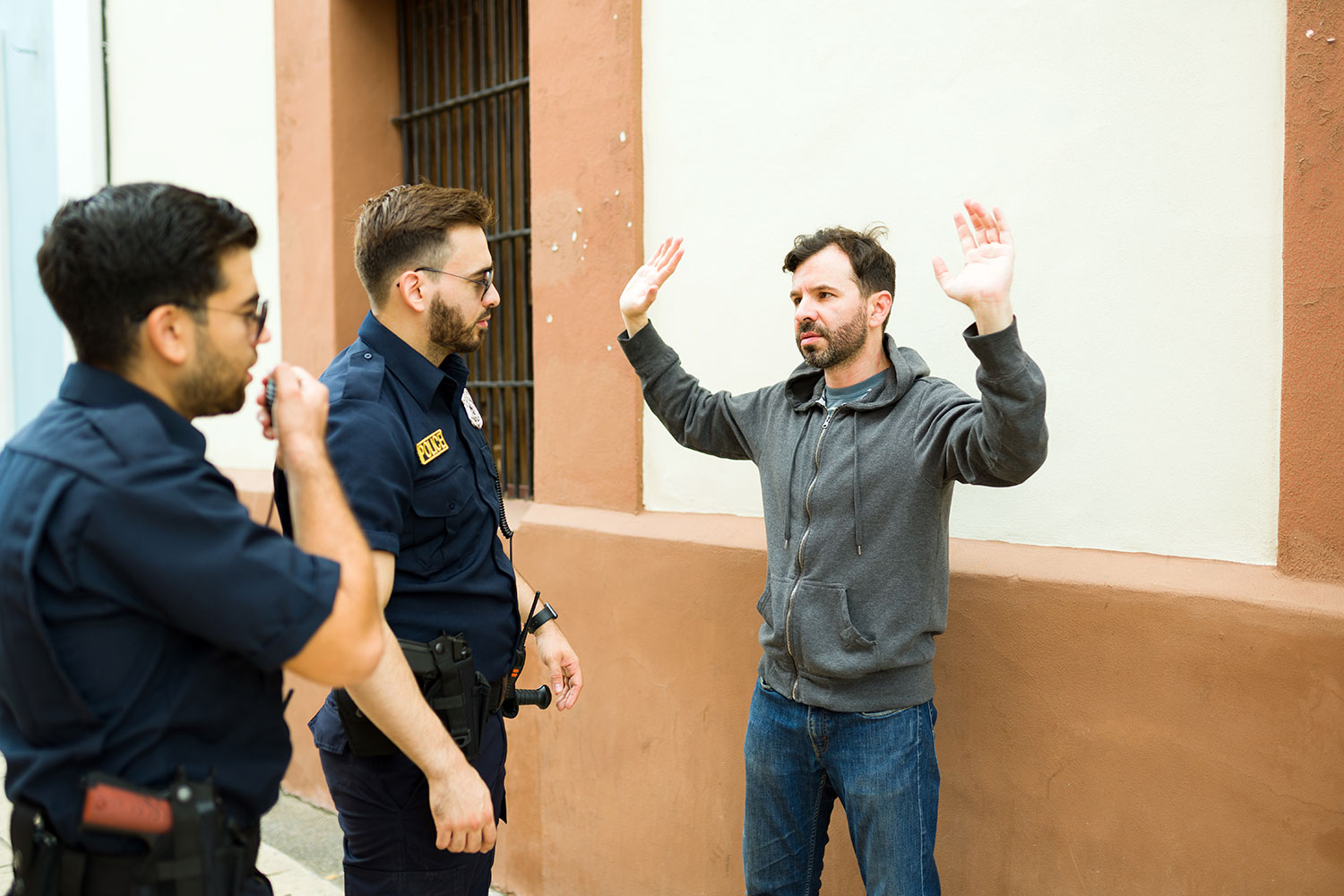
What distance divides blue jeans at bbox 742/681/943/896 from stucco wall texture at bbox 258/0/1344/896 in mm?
319

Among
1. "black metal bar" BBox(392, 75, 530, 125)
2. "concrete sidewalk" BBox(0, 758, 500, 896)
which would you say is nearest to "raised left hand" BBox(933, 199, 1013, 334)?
"black metal bar" BBox(392, 75, 530, 125)

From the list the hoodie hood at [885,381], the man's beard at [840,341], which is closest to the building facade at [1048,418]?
the hoodie hood at [885,381]

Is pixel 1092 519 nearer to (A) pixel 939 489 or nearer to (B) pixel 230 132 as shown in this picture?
(A) pixel 939 489

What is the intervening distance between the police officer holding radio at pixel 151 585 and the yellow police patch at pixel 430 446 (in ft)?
2.06

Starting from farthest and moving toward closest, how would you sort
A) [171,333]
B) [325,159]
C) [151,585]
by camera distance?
[325,159]
[171,333]
[151,585]

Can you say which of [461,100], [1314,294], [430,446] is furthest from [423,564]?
[461,100]

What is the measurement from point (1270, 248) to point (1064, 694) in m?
1.09

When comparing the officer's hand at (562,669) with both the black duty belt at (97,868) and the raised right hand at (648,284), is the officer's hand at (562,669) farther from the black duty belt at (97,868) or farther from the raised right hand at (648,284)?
the black duty belt at (97,868)

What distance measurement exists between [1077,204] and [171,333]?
205cm

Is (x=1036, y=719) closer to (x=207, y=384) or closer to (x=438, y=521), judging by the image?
(x=438, y=521)

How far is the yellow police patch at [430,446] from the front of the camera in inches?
88.6

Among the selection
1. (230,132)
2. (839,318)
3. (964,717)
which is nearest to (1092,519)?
(964,717)

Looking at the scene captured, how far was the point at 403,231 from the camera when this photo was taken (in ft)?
7.88

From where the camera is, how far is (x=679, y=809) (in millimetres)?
3455
